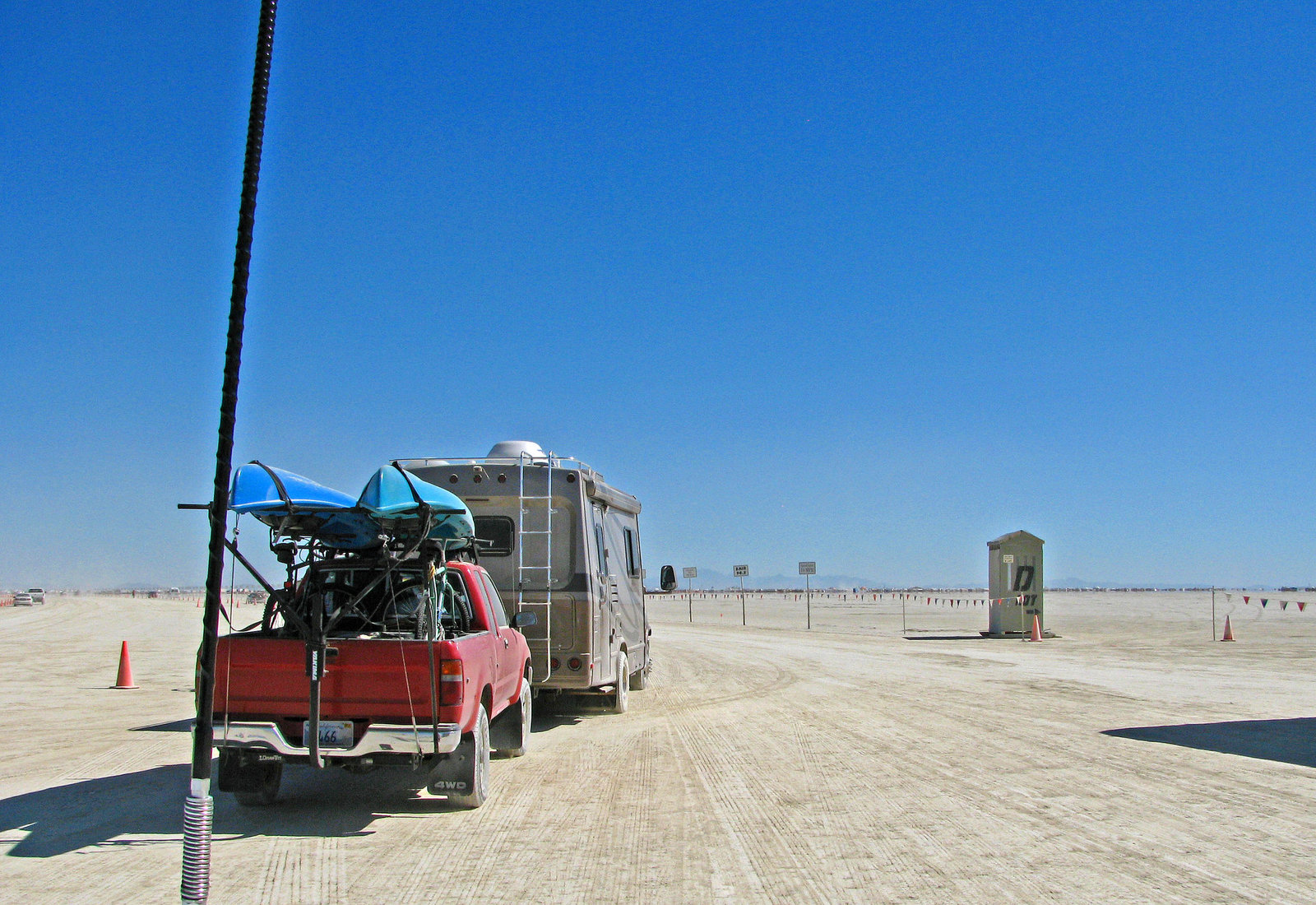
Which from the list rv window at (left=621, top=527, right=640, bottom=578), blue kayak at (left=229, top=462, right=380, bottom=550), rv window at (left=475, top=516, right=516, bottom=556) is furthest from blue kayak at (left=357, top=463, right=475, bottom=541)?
rv window at (left=621, top=527, right=640, bottom=578)

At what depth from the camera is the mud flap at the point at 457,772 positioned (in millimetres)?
7473

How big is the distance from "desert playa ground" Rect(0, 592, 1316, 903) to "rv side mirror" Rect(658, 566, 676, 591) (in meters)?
1.64

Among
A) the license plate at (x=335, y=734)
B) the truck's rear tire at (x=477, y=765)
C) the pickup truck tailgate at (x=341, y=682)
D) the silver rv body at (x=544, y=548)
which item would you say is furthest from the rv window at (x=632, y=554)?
the license plate at (x=335, y=734)

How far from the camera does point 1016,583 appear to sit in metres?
30.5

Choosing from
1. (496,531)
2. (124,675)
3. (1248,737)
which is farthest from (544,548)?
(124,675)

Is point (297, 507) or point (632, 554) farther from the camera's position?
point (632, 554)

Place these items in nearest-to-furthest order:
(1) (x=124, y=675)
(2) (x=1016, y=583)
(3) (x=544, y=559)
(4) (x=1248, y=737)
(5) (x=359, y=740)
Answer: (5) (x=359, y=740) → (4) (x=1248, y=737) → (3) (x=544, y=559) → (1) (x=124, y=675) → (2) (x=1016, y=583)

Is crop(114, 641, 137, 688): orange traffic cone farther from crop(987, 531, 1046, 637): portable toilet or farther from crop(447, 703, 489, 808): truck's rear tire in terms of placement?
crop(987, 531, 1046, 637): portable toilet

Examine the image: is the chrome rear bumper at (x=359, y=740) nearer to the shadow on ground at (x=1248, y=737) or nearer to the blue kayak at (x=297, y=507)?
the blue kayak at (x=297, y=507)

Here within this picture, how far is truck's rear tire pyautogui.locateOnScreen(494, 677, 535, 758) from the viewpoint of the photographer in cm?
958

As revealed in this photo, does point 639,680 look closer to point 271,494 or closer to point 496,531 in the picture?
point 496,531

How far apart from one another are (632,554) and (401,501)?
305 inches

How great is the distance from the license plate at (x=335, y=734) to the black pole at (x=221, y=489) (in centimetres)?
244

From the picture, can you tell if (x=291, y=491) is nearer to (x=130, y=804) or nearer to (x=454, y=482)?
(x=130, y=804)
